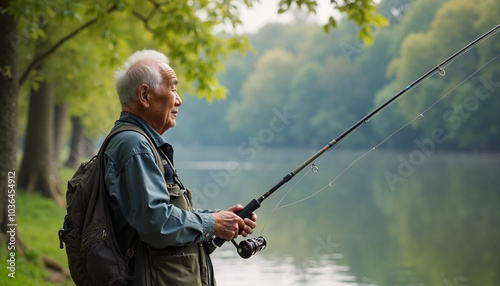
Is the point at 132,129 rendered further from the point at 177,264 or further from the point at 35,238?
the point at 35,238

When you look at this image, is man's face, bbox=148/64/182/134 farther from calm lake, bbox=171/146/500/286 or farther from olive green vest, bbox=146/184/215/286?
calm lake, bbox=171/146/500/286

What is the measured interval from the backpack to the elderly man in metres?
0.05

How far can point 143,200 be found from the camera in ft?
9.07

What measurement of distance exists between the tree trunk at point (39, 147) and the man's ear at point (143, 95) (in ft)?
40.6

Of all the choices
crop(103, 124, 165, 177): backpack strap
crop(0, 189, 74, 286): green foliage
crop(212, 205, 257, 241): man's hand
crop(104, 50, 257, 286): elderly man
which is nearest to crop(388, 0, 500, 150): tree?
crop(0, 189, 74, 286): green foliage

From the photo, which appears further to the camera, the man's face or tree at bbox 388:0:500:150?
tree at bbox 388:0:500:150

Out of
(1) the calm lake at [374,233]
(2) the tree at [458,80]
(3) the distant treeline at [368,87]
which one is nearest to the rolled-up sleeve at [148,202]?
(1) the calm lake at [374,233]

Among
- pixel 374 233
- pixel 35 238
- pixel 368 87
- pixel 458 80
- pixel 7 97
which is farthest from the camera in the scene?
pixel 368 87

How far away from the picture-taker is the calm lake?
11.1 metres

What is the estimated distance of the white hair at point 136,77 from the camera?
3.09 metres

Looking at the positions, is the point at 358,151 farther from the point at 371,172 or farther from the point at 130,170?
the point at 130,170

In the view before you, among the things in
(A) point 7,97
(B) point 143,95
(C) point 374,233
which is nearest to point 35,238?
(A) point 7,97

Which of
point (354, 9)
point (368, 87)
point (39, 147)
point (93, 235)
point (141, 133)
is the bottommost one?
point (93, 235)

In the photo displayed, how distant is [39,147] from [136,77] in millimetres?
12437
